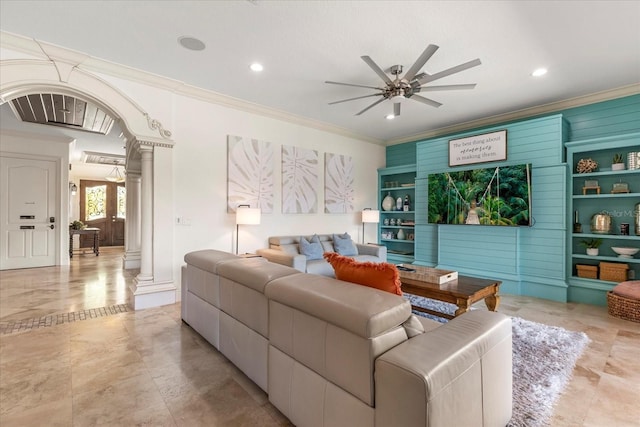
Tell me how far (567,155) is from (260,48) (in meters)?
4.67

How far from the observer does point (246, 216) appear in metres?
4.32

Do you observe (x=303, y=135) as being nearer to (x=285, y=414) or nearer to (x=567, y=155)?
(x=567, y=155)

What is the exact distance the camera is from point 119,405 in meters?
1.86

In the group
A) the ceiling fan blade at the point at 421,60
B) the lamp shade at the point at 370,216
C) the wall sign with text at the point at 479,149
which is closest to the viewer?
the ceiling fan blade at the point at 421,60

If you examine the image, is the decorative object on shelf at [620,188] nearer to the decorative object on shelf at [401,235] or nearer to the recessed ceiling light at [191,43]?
the decorative object on shelf at [401,235]

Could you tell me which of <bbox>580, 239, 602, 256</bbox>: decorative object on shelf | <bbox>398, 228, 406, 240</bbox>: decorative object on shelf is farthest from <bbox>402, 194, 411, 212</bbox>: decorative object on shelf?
<bbox>580, 239, 602, 256</bbox>: decorative object on shelf

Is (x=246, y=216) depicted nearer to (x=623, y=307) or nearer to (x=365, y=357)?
(x=365, y=357)

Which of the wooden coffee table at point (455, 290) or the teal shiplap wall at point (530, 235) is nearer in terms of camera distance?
the wooden coffee table at point (455, 290)

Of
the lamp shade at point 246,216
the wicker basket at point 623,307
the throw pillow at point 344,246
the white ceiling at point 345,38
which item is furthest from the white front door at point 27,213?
the wicker basket at point 623,307

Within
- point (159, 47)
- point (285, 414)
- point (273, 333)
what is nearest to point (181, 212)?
point (159, 47)

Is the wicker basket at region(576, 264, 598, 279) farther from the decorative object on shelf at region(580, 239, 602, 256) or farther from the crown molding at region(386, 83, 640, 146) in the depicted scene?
the crown molding at region(386, 83, 640, 146)

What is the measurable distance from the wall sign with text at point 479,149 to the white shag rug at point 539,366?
2.78 metres

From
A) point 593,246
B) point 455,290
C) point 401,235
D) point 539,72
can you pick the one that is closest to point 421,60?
point 539,72

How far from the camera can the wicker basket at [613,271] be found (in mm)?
3871
